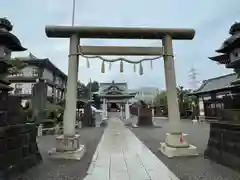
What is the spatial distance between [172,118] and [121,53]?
3050mm

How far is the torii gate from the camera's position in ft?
22.7

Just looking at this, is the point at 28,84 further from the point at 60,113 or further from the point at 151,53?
the point at 151,53

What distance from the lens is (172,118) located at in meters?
7.24

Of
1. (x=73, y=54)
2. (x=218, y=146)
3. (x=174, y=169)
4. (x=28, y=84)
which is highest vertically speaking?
(x=28, y=84)

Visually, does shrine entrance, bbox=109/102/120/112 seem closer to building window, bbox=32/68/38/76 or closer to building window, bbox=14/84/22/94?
building window, bbox=32/68/38/76

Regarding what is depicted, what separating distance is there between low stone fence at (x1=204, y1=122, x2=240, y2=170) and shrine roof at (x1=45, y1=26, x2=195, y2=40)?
353 centimetres

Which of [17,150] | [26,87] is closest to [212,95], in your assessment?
[17,150]

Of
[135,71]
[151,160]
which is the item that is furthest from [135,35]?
[151,160]

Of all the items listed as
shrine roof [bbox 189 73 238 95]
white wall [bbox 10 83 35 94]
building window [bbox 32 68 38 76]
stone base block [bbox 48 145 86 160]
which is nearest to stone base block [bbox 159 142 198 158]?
stone base block [bbox 48 145 86 160]

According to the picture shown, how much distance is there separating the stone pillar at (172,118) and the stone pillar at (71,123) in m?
3.15

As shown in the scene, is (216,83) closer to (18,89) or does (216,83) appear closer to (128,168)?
(128,168)

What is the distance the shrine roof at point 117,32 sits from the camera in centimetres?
736

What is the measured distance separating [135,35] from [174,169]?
4.81m

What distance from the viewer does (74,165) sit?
5852 mm
